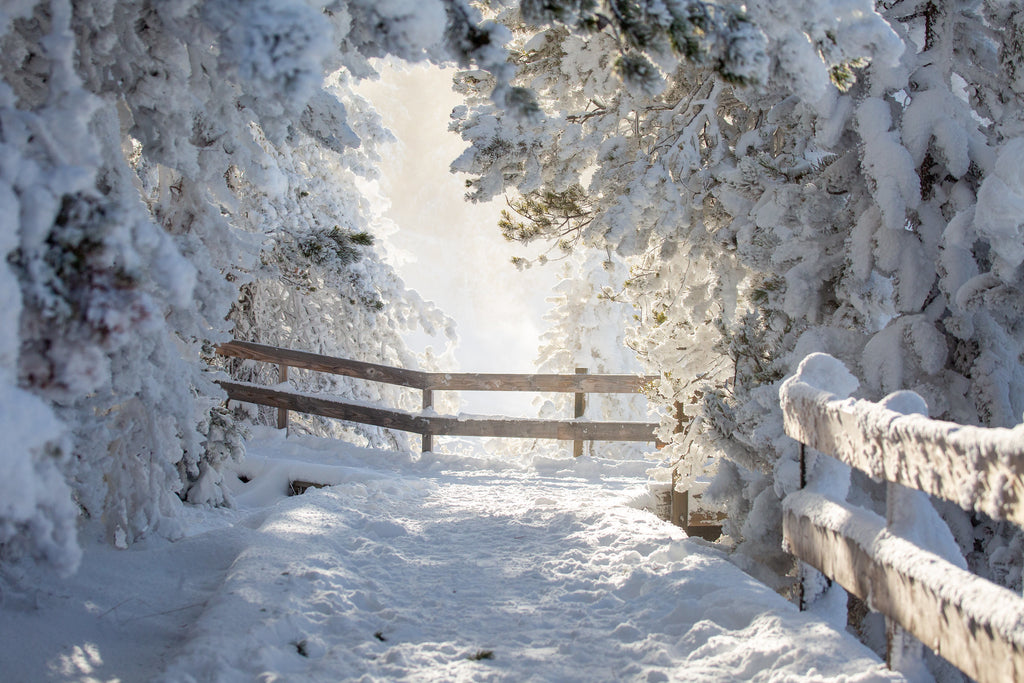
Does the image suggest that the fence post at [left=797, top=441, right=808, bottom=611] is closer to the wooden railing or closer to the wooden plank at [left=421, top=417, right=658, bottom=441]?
the wooden railing

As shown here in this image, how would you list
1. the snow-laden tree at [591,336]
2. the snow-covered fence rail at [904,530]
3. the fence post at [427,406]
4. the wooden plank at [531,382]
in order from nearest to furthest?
the snow-covered fence rail at [904,530], the wooden plank at [531,382], the fence post at [427,406], the snow-laden tree at [591,336]

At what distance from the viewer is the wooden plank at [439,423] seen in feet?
31.4

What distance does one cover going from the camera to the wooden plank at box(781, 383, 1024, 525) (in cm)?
169

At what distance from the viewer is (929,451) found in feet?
6.48

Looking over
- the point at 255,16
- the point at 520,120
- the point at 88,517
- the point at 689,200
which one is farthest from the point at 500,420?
the point at 255,16

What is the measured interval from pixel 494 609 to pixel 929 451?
2355 mm

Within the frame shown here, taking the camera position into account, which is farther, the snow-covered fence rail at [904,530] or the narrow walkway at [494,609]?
the narrow walkway at [494,609]

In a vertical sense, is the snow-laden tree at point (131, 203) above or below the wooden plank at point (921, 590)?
above

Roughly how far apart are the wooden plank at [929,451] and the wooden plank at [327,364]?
7.35 meters

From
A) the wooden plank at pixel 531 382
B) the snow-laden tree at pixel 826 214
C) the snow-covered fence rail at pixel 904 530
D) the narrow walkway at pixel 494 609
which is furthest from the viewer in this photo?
the wooden plank at pixel 531 382

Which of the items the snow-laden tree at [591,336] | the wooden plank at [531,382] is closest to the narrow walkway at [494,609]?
the wooden plank at [531,382]

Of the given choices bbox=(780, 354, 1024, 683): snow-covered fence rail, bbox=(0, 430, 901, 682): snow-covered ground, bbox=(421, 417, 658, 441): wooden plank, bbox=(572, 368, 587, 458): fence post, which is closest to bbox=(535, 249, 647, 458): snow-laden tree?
bbox=(572, 368, 587, 458): fence post

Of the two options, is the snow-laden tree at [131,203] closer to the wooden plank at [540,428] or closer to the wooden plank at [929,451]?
the wooden plank at [929,451]

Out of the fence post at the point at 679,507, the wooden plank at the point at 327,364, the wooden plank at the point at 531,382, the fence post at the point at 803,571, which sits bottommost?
the fence post at the point at 679,507
